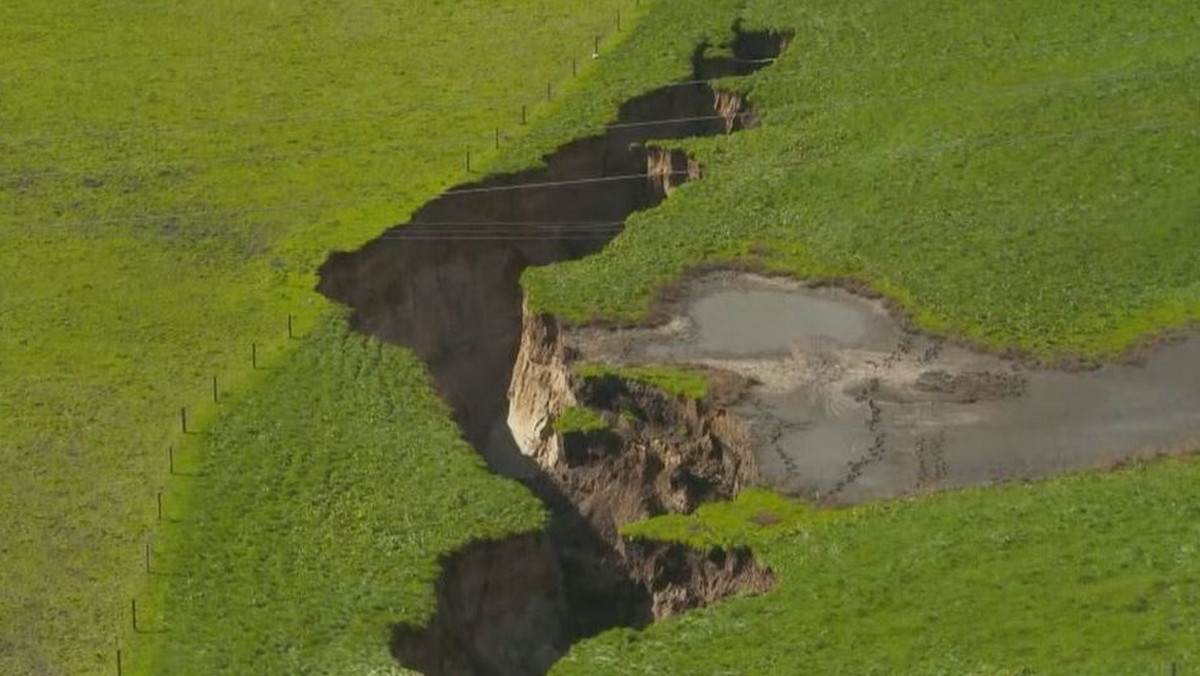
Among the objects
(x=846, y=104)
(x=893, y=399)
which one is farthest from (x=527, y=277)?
(x=846, y=104)

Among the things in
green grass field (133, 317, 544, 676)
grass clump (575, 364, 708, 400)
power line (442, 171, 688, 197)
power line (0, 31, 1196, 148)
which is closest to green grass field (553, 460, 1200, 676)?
green grass field (133, 317, 544, 676)

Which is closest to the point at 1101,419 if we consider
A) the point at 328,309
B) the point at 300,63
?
the point at 328,309

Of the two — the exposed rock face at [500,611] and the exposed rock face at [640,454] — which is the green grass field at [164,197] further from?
the exposed rock face at [640,454]

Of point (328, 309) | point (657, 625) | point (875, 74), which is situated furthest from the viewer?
point (875, 74)

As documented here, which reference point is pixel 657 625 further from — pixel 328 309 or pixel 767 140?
pixel 767 140

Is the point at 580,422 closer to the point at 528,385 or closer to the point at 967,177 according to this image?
the point at 528,385

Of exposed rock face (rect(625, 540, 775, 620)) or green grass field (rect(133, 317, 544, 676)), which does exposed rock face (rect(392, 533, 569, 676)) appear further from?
exposed rock face (rect(625, 540, 775, 620))
